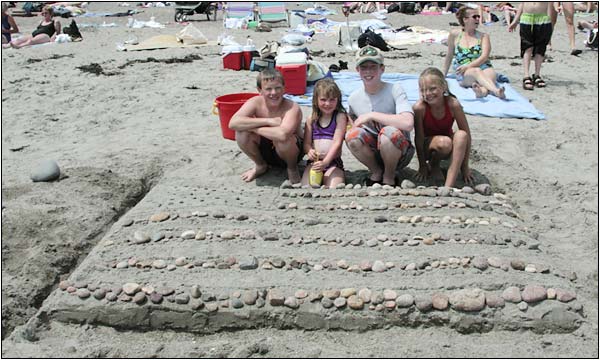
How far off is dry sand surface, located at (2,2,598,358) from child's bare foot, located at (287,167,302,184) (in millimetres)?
122

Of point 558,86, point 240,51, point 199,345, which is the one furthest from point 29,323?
point 558,86

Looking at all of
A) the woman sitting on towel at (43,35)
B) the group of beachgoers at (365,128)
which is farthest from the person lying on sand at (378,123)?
the woman sitting on towel at (43,35)

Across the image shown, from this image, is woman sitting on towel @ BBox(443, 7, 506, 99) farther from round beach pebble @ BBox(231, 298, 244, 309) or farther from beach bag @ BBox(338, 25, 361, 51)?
round beach pebble @ BBox(231, 298, 244, 309)

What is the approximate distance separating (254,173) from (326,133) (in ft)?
2.10

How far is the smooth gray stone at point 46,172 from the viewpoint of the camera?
439 centimetres

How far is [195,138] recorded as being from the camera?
17.8 ft

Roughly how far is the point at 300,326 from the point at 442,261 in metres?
0.85

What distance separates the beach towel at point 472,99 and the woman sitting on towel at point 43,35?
6.75 meters

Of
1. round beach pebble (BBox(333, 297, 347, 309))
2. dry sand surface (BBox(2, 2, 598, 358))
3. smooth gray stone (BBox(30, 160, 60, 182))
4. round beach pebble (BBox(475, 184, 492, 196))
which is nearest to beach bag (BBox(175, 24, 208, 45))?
dry sand surface (BBox(2, 2, 598, 358))

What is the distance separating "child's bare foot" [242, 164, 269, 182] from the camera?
440 centimetres

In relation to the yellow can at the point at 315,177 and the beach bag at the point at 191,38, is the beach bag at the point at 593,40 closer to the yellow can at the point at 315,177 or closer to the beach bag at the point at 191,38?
the beach bag at the point at 191,38

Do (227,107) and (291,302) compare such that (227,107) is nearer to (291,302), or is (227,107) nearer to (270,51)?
(291,302)

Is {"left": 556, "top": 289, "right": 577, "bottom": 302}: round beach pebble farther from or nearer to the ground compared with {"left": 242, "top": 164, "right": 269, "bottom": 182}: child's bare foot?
nearer to the ground

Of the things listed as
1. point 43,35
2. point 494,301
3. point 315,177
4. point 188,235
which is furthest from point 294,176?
point 43,35
